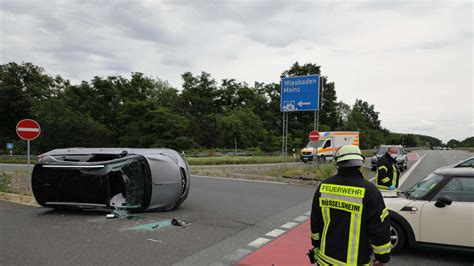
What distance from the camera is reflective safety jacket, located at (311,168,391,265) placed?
99.9 inches

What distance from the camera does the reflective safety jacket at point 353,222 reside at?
8.33 ft

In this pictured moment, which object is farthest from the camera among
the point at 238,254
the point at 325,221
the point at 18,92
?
the point at 18,92

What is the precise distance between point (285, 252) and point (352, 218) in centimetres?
312

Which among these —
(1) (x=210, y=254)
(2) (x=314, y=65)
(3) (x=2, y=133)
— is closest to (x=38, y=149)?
(3) (x=2, y=133)

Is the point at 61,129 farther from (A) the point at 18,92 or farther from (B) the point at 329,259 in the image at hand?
(B) the point at 329,259

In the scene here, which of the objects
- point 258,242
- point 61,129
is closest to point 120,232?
point 258,242

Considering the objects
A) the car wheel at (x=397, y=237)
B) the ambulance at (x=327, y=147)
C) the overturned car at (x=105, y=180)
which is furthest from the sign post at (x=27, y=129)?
the ambulance at (x=327, y=147)

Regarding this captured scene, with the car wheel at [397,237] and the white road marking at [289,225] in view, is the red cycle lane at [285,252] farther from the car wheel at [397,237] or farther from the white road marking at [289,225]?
the car wheel at [397,237]

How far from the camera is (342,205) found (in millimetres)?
2607

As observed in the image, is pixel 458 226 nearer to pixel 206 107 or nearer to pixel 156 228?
pixel 156 228

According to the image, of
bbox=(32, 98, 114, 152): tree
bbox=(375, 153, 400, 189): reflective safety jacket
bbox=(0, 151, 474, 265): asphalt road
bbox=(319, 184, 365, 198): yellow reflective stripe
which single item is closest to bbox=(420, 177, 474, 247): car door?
bbox=(0, 151, 474, 265): asphalt road

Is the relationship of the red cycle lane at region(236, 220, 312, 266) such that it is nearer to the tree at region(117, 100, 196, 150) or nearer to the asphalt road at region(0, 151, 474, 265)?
the asphalt road at region(0, 151, 474, 265)

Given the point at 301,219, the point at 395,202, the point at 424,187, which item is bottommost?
the point at 301,219

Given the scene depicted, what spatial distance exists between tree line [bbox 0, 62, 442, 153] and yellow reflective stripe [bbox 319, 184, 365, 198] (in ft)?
143
